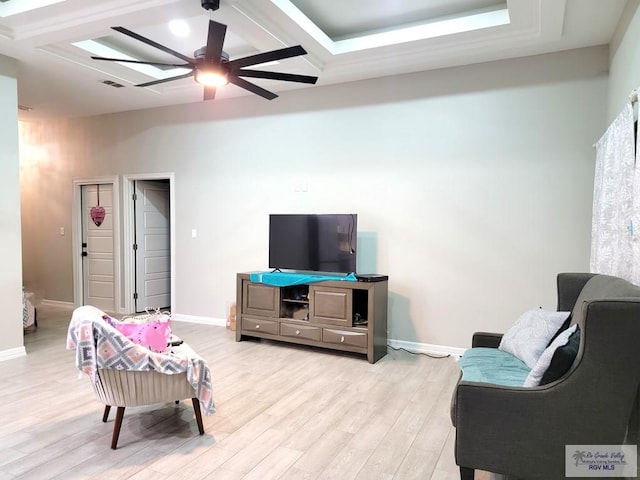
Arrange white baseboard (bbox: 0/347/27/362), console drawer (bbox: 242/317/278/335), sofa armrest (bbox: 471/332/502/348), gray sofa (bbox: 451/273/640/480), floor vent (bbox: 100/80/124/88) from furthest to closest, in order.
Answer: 1. floor vent (bbox: 100/80/124/88)
2. console drawer (bbox: 242/317/278/335)
3. white baseboard (bbox: 0/347/27/362)
4. sofa armrest (bbox: 471/332/502/348)
5. gray sofa (bbox: 451/273/640/480)

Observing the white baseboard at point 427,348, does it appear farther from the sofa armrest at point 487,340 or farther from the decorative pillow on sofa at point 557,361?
the decorative pillow on sofa at point 557,361

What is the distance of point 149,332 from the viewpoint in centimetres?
261

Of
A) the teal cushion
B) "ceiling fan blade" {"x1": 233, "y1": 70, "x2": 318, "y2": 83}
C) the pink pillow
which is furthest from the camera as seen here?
"ceiling fan blade" {"x1": 233, "y1": 70, "x2": 318, "y2": 83}

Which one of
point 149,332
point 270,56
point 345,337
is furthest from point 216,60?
point 345,337

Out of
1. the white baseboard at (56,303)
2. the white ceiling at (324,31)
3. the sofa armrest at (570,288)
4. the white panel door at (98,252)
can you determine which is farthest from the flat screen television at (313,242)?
the white baseboard at (56,303)

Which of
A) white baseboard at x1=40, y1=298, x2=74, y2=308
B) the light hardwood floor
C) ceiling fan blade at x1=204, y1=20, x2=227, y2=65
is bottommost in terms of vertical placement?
white baseboard at x1=40, y1=298, x2=74, y2=308

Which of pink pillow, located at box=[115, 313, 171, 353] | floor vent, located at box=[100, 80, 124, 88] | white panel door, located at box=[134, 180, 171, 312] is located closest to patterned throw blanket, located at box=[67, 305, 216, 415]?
pink pillow, located at box=[115, 313, 171, 353]

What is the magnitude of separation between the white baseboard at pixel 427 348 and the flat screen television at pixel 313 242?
38.5 inches

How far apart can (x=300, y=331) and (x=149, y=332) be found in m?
2.17

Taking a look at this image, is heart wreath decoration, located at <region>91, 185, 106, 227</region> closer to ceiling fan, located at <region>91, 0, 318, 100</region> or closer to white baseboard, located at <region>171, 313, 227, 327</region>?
white baseboard, located at <region>171, 313, 227, 327</region>

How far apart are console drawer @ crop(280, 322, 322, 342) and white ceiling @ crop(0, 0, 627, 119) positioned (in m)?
2.72

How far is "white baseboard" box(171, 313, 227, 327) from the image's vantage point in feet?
18.7

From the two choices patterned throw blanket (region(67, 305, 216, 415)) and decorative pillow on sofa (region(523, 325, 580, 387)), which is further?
patterned throw blanket (region(67, 305, 216, 415))

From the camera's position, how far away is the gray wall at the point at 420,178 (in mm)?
3990
